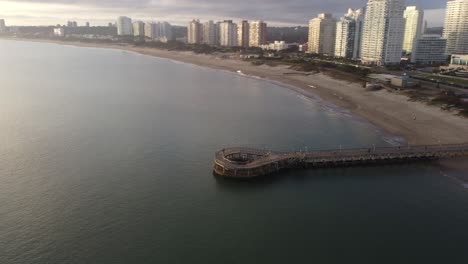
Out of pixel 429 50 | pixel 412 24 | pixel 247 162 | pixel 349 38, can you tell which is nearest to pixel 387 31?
pixel 429 50

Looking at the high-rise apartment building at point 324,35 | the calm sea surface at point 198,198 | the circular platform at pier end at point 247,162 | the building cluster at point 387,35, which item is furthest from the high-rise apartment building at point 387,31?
the circular platform at pier end at point 247,162

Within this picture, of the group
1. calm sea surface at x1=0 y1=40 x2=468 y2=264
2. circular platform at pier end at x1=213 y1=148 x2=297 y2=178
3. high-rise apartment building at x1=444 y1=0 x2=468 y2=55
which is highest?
high-rise apartment building at x1=444 y1=0 x2=468 y2=55

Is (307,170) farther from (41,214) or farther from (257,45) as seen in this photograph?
(257,45)

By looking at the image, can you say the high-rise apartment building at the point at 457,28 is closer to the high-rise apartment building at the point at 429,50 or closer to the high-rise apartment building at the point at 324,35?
the high-rise apartment building at the point at 429,50

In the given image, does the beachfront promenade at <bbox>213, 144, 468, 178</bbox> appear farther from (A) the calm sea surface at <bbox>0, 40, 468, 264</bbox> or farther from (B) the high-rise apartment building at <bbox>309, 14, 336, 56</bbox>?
(B) the high-rise apartment building at <bbox>309, 14, 336, 56</bbox>

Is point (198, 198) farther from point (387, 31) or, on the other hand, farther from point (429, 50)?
point (429, 50)

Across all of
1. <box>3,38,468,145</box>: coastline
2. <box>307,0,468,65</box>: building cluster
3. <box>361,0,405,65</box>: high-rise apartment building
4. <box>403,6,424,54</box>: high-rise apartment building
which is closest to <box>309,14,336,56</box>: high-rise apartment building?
<box>307,0,468,65</box>: building cluster
